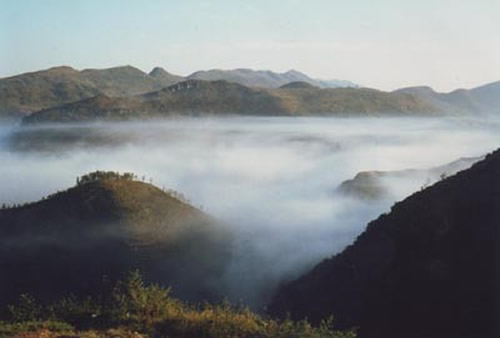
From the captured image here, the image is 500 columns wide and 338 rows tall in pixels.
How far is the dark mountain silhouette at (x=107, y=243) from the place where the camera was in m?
47.1

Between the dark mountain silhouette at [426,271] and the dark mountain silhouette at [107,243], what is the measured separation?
14.7 metres

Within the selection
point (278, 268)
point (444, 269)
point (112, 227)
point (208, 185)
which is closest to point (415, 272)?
point (444, 269)

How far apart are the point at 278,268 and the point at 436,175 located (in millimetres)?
50010

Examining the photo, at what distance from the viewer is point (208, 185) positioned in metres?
170

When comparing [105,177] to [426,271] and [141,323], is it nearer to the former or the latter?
[426,271]

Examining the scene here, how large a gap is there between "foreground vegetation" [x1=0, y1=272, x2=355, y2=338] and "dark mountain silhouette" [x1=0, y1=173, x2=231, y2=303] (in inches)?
1033

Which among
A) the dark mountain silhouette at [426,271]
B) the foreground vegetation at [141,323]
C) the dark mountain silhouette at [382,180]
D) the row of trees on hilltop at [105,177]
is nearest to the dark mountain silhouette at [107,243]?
the row of trees on hilltop at [105,177]

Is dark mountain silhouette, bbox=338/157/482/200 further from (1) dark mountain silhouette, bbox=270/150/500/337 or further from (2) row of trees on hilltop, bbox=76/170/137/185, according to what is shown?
(1) dark mountain silhouette, bbox=270/150/500/337

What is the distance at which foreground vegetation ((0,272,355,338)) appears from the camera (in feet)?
55.3

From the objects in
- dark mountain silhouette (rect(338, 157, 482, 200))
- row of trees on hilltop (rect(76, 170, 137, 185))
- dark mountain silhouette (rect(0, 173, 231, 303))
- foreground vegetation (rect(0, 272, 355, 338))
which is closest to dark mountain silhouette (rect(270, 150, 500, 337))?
foreground vegetation (rect(0, 272, 355, 338))

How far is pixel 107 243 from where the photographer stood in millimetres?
51719

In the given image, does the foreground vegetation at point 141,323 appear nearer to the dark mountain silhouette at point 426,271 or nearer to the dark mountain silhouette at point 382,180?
the dark mountain silhouette at point 426,271

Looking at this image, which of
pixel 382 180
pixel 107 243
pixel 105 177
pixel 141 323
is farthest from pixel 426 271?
pixel 382 180

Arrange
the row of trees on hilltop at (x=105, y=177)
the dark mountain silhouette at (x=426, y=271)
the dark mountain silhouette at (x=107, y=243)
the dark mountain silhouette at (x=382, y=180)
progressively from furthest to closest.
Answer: the dark mountain silhouette at (x=382, y=180), the row of trees on hilltop at (x=105, y=177), the dark mountain silhouette at (x=107, y=243), the dark mountain silhouette at (x=426, y=271)
